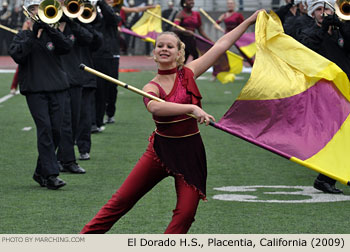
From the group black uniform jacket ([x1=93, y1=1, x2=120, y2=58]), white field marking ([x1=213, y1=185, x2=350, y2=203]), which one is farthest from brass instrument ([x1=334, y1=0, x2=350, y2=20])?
black uniform jacket ([x1=93, y1=1, x2=120, y2=58])

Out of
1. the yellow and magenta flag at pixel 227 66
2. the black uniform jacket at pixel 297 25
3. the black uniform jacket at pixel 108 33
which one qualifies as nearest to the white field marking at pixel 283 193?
the black uniform jacket at pixel 297 25

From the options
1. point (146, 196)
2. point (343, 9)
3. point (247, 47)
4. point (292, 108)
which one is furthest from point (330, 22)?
point (247, 47)

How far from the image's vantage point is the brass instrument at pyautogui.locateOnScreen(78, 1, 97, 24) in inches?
477

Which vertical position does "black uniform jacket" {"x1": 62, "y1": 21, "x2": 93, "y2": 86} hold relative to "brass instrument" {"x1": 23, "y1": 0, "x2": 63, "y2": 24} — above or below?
below

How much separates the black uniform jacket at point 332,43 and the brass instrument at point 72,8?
8.60 ft

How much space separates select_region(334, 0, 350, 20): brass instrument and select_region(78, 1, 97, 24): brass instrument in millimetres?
3185

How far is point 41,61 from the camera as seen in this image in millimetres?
10156

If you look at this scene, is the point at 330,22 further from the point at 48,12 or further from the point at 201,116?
the point at 201,116

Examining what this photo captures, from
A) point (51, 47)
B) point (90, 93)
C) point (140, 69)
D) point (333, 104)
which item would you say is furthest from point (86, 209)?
point (140, 69)

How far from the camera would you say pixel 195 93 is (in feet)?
22.5

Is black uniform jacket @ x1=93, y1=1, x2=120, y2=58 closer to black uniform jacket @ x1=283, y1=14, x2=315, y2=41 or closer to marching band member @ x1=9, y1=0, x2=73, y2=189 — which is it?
black uniform jacket @ x1=283, y1=14, x2=315, y2=41

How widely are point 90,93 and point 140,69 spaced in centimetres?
1888

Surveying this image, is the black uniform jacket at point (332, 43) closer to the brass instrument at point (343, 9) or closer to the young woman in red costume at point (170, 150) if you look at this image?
the brass instrument at point (343, 9)

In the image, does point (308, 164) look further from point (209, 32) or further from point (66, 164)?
point (209, 32)
